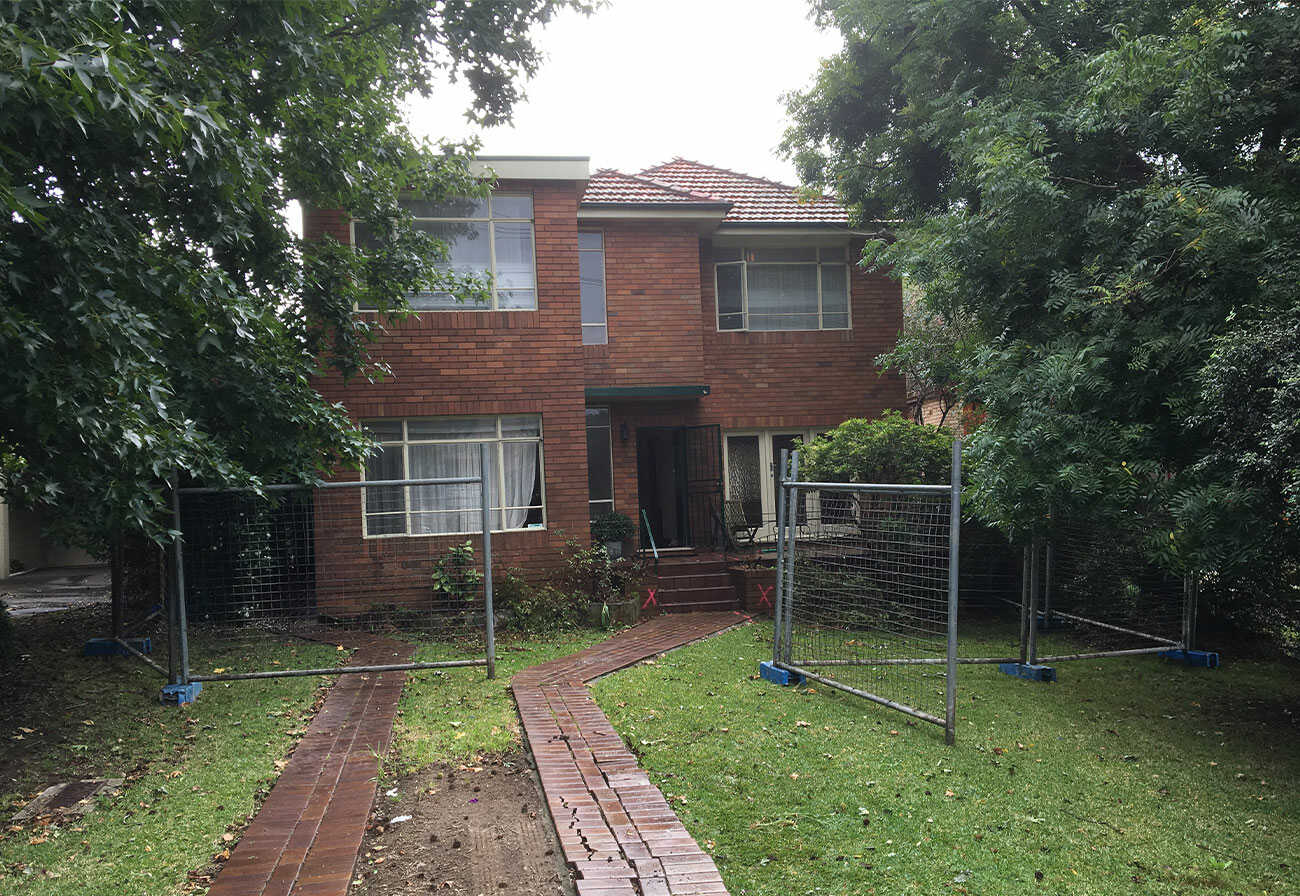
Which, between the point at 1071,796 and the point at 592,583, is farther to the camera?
the point at 592,583

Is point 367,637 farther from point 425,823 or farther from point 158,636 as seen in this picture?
point 425,823

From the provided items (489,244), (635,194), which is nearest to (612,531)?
(489,244)

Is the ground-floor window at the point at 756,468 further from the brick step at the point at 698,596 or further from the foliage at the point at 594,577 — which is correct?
the foliage at the point at 594,577

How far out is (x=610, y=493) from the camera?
1485cm

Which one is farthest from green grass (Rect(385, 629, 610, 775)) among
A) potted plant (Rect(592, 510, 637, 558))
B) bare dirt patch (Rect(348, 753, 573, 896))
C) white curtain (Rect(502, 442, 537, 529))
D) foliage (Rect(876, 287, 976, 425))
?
foliage (Rect(876, 287, 976, 425))

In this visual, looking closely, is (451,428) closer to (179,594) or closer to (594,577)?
(594,577)

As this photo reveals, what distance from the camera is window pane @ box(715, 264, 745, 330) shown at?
15898 mm

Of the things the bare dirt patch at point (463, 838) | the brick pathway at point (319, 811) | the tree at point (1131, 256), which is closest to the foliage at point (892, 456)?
the tree at point (1131, 256)

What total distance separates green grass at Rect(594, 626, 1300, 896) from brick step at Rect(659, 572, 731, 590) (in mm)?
4229

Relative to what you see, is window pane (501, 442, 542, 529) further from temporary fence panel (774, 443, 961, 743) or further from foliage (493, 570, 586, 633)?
temporary fence panel (774, 443, 961, 743)

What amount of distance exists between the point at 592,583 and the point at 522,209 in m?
5.49

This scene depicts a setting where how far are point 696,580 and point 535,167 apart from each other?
648cm

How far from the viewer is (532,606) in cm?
1129

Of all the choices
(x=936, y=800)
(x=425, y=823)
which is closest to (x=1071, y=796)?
(x=936, y=800)
